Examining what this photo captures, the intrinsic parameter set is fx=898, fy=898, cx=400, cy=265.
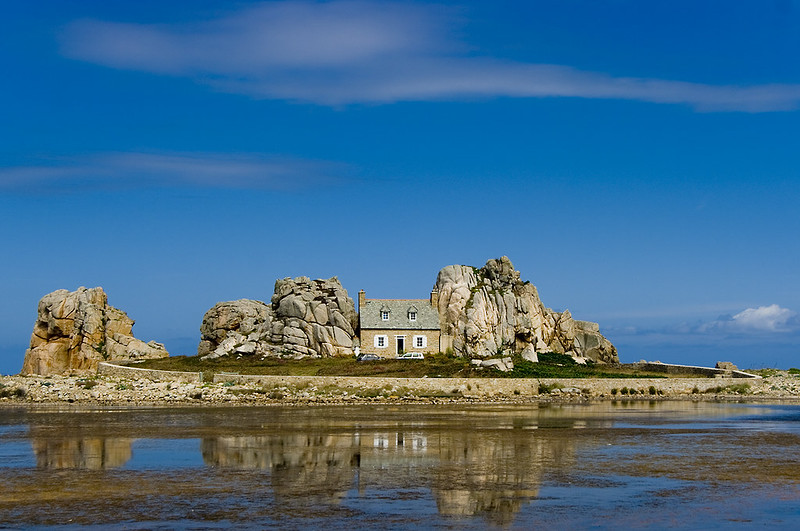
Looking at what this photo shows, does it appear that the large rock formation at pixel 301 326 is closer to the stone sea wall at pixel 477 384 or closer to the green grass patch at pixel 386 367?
the green grass patch at pixel 386 367

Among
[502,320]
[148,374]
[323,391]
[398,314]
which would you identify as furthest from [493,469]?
[398,314]

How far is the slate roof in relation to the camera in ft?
252

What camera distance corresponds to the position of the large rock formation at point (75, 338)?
77500mm

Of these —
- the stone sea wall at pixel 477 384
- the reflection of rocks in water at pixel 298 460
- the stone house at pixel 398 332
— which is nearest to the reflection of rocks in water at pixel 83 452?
the reflection of rocks in water at pixel 298 460

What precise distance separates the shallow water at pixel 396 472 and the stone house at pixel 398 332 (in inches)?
1258

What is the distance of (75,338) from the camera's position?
78375mm

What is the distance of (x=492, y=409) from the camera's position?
50.0 m

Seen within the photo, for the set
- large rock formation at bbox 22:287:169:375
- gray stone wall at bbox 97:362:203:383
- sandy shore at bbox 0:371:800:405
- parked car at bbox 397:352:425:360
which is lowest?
sandy shore at bbox 0:371:800:405

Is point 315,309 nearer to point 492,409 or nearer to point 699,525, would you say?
point 492,409

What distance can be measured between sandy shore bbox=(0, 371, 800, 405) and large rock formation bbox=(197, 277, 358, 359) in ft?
43.7

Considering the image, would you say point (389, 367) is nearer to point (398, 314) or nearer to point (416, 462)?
point (398, 314)

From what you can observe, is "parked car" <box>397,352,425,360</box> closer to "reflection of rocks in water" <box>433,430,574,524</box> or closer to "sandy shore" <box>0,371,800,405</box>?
"sandy shore" <box>0,371,800,405</box>

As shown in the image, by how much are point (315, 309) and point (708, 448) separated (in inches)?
1892

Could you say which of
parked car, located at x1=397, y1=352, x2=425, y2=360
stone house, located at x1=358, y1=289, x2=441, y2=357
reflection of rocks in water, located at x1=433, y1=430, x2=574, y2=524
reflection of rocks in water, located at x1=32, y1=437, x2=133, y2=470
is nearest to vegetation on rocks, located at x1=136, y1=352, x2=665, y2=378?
parked car, located at x1=397, y1=352, x2=425, y2=360
